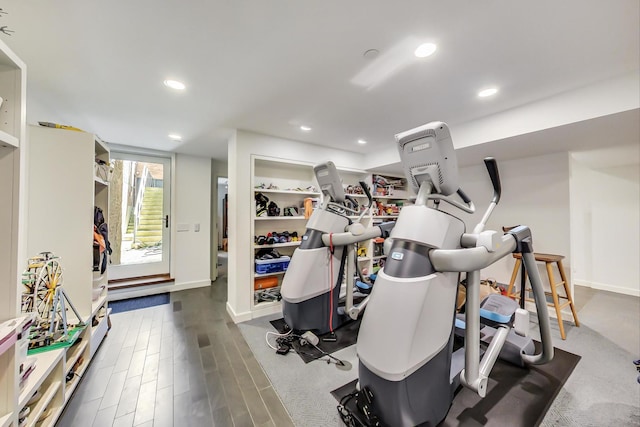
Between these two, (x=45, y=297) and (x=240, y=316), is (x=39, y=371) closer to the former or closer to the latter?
(x=45, y=297)

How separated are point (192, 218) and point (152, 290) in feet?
4.52

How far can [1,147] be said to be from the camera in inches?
41.2

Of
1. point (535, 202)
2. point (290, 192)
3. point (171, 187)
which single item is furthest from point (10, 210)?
point (535, 202)

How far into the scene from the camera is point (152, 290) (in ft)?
13.2

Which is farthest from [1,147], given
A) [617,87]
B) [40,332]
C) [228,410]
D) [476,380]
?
[617,87]

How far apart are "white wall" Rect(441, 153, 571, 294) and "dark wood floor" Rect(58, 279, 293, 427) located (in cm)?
389

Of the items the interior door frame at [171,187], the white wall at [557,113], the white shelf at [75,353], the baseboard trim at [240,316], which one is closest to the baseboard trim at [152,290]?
the interior door frame at [171,187]

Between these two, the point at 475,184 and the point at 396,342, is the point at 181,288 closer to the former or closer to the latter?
the point at 396,342

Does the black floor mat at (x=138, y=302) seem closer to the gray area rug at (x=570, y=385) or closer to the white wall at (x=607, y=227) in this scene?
the gray area rug at (x=570, y=385)

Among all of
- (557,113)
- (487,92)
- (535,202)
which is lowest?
(535,202)

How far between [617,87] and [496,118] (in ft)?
2.72

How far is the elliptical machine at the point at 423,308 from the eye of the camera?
1.34 meters

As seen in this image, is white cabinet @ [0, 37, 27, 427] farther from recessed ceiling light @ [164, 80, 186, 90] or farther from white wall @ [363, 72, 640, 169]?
white wall @ [363, 72, 640, 169]

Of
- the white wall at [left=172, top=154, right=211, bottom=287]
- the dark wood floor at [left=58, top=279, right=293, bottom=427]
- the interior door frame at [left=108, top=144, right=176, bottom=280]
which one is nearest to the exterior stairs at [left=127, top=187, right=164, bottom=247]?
the interior door frame at [left=108, top=144, right=176, bottom=280]
